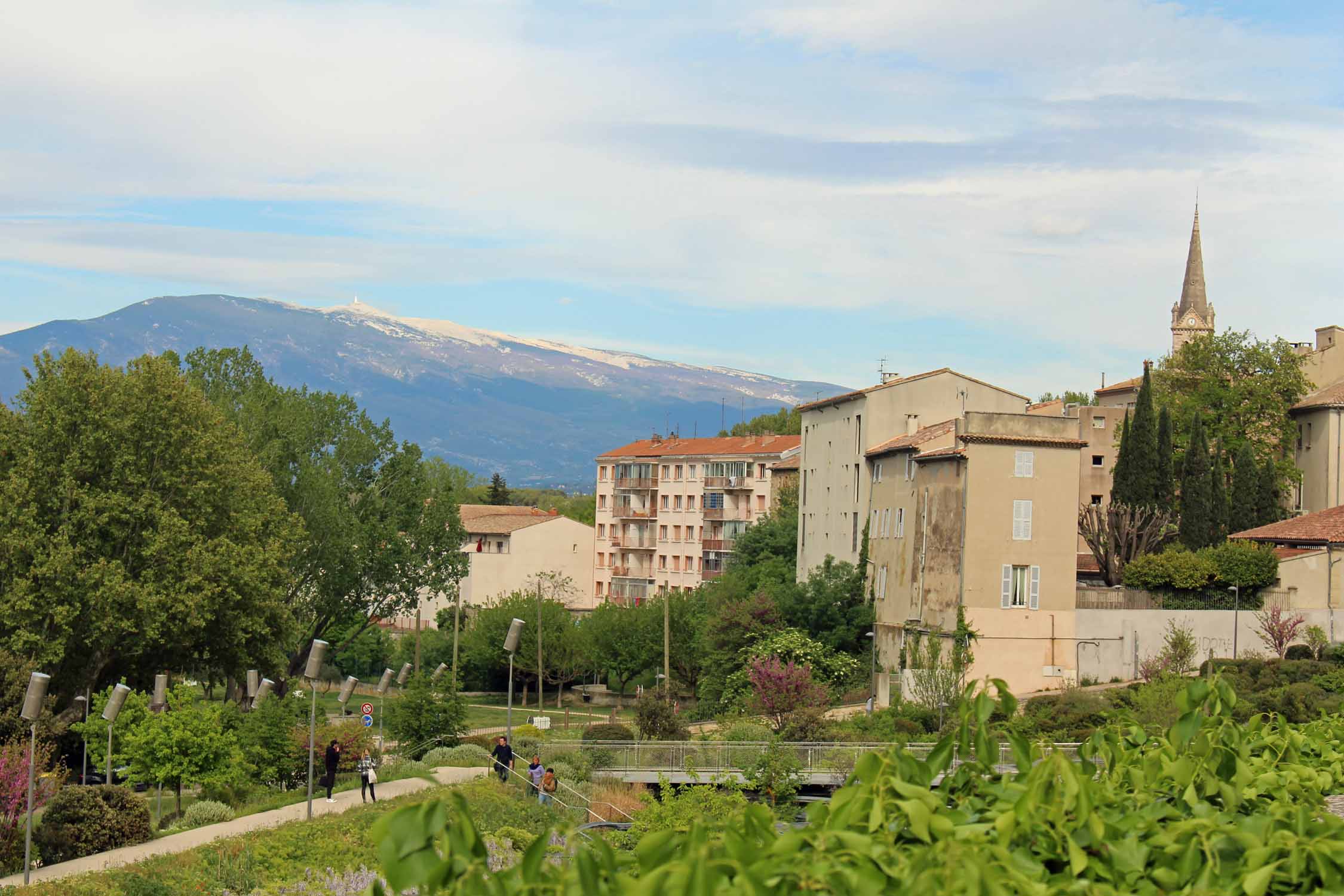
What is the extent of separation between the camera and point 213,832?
24.6m

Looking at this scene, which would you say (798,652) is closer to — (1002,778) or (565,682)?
(565,682)

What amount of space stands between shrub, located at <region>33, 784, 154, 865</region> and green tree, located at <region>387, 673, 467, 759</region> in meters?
12.2

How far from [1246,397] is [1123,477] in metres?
10.5

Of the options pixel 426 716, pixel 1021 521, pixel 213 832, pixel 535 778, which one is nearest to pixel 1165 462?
pixel 1021 521

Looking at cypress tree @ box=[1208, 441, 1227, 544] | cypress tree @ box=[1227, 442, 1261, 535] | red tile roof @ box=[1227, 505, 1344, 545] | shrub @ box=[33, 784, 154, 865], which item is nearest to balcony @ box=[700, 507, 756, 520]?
cypress tree @ box=[1227, 442, 1261, 535]

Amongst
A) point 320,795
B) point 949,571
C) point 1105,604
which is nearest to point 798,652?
point 949,571

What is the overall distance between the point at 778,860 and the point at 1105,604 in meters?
47.6

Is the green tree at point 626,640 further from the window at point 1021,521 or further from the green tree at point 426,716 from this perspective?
the green tree at point 426,716

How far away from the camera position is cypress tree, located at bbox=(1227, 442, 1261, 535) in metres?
60.1

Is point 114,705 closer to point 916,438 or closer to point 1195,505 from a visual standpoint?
point 916,438

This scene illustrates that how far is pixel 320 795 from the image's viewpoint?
30406 mm

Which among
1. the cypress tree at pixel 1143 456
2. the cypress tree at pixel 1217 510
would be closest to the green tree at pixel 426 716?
the cypress tree at pixel 1143 456

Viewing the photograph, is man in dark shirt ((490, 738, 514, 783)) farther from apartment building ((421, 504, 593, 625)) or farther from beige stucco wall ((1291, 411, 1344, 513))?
apartment building ((421, 504, 593, 625))

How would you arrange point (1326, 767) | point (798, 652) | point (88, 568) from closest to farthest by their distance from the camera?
1. point (1326, 767)
2. point (88, 568)
3. point (798, 652)
